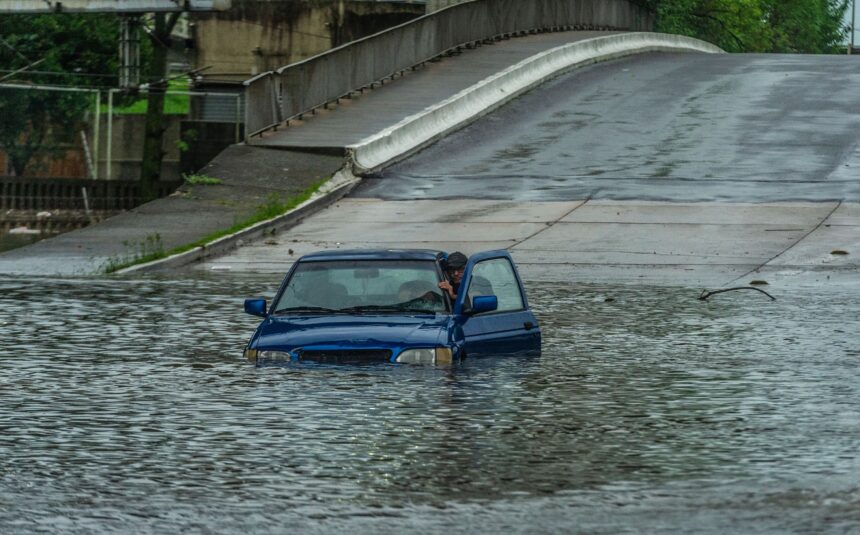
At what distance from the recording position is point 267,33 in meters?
48.7

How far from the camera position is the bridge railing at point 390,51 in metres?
38.7

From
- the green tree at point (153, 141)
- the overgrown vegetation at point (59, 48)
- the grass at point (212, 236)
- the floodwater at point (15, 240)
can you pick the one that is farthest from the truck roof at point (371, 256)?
the overgrown vegetation at point (59, 48)

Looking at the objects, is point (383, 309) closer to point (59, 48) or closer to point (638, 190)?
point (638, 190)

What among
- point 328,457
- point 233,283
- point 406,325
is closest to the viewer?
point 328,457

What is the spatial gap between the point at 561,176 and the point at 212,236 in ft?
26.3

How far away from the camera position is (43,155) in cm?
3719

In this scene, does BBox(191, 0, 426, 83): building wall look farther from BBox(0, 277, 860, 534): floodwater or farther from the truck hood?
the truck hood

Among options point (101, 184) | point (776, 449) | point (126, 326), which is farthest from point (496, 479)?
point (101, 184)

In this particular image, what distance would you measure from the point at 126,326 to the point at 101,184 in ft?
56.7

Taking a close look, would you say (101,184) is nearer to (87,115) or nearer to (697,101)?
(87,115)

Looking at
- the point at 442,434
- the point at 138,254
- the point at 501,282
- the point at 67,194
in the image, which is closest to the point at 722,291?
the point at 501,282

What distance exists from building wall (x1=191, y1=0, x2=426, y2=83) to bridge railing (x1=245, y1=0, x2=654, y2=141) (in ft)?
9.97

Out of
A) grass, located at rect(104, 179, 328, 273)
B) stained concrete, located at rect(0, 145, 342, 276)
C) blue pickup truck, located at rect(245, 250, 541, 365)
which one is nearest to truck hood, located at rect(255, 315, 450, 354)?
blue pickup truck, located at rect(245, 250, 541, 365)

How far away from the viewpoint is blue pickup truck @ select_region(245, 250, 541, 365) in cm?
1478
